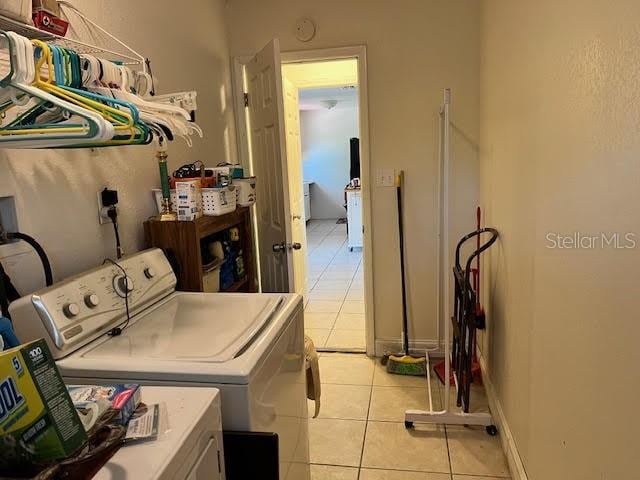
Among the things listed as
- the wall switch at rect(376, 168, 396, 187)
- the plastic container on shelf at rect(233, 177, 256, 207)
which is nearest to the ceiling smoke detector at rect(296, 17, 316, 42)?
the wall switch at rect(376, 168, 396, 187)

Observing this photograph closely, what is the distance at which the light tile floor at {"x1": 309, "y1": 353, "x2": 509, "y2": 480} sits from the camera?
2.14 m

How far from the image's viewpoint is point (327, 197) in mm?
9602

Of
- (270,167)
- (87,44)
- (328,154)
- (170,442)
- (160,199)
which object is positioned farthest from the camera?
(328,154)

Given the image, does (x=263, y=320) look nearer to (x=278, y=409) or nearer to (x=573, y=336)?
(x=278, y=409)

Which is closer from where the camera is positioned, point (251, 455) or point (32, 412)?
point (32, 412)

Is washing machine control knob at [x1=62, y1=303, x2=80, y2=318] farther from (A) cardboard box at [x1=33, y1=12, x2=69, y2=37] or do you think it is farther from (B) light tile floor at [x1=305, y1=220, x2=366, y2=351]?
(B) light tile floor at [x1=305, y1=220, x2=366, y2=351]

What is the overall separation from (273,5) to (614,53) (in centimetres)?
237

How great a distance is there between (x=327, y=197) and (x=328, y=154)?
861mm

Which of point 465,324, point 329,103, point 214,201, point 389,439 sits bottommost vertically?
point 389,439

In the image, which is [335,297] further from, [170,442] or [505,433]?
[170,442]

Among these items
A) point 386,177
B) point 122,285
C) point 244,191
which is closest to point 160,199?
point 244,191

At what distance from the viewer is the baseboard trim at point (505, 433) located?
77.2 inches

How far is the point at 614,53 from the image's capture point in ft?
3.61

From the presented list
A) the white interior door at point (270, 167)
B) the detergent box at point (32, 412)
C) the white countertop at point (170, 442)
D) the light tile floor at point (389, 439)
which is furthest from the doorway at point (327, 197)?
the detergent box at point (32, 412)
